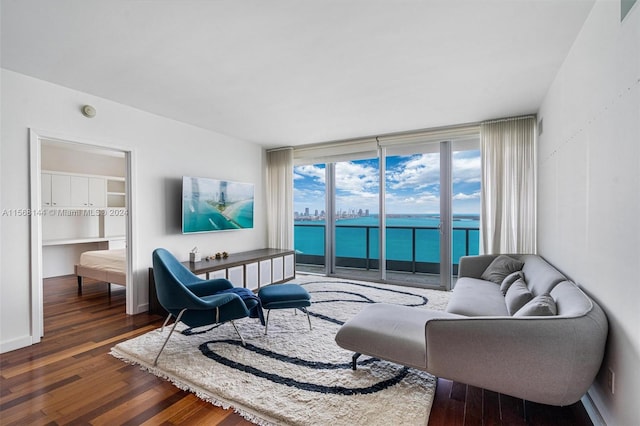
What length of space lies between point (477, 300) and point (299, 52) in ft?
8.34

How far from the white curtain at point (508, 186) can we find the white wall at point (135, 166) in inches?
146

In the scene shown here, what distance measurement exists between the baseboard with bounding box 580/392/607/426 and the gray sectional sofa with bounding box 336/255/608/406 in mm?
327

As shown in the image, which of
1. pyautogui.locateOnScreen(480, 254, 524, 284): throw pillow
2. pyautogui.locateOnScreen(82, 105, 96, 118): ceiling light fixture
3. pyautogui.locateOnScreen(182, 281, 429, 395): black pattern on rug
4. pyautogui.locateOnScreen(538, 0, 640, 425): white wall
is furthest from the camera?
pyautogui.locateOnScreen(480, 254, 524, 284): throw pillow


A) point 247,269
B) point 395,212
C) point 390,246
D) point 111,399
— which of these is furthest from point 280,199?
point 111,399

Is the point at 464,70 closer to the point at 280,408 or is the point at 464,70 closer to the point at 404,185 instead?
the point at 280,408

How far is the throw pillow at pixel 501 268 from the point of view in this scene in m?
3.45

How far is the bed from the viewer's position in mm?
4117

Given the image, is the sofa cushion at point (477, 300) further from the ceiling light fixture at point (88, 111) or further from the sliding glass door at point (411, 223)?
the ceiling light fixture at point (88, 111)

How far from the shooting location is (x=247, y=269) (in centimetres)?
443

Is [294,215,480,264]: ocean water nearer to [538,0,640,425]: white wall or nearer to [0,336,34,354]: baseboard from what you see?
[538,0,640,425]: white wall

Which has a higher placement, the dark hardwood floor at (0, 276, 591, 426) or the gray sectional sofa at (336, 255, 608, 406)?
the gray sectional sofa at (336, 255, 608, 406)

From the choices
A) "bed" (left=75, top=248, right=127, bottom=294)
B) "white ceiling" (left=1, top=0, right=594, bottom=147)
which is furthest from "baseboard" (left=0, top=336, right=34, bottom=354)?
"white ceiling" (left=1, top=0, right=594, bottom=147)

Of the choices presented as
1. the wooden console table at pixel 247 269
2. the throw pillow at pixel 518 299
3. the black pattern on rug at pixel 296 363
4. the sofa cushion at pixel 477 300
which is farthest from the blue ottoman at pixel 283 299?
the throw pillow at pixel 518 299

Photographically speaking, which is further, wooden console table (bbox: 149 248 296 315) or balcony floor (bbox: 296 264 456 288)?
balcony floor (bbox: 296 264 456 288)
